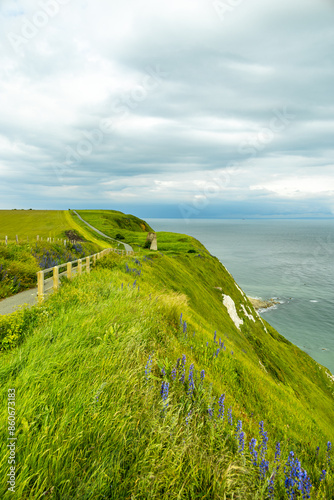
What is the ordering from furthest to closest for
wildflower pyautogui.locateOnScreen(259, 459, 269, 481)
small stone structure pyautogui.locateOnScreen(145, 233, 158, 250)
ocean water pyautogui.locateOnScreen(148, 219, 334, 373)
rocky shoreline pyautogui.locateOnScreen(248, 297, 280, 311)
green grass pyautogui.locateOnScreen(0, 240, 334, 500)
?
rocky shoreline pyautogui.locateOnScreen(248, 297, 280, 311) < ocean water pyautogui.locateOnScreen(148, 219, 334, 373) < small stone structure pyautogui.locateOnScreen(145, 233, 158, 250) < wildflower pyautogui.locateOnScreen(259, 459, 269, 481) < green grass pyautogui.locateOnScreen(0, 240, 334, 500)

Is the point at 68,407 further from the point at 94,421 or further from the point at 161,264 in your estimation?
the point at 161,264

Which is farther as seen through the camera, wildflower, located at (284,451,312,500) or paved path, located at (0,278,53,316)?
paved path, located at (0,278,53,316)

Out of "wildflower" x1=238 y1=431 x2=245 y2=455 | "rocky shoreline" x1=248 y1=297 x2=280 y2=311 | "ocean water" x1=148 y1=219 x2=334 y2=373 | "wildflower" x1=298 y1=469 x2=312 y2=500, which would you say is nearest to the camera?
"wildflower" x1=298 y1=469 x2=312 y2=500

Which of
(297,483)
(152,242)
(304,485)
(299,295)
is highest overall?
(297,483)

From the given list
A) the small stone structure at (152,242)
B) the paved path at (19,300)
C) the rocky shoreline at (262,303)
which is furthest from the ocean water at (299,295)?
the paved path at (19,300)

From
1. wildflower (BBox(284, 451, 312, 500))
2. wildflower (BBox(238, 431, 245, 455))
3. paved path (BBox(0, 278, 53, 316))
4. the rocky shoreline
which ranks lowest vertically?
the rocky shoreline

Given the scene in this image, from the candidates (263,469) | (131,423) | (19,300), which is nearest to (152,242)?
(19,300)

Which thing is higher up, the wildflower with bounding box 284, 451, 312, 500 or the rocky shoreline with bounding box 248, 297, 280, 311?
the wildflower with bounding box 284, 451, 312, 500

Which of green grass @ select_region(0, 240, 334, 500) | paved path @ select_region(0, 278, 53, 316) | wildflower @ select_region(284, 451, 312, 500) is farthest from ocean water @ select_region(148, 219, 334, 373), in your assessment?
wildflower @ select_region(284, 451, 312, 500)

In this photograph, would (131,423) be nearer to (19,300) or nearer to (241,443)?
(241,443)

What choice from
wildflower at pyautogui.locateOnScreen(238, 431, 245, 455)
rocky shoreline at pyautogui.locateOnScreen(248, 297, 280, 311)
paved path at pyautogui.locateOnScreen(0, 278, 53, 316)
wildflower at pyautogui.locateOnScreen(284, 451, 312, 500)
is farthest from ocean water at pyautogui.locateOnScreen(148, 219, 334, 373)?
wildflower at pyautogui.locateOnScreen(238, 431, 245, 455)

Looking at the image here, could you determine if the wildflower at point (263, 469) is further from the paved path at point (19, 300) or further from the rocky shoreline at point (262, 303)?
the rocky shoreline at point (262, 303)

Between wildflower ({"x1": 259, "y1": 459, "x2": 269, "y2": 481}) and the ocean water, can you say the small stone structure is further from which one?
wildflower ({"x1": 259, "y1": 459, "x2": 269, "y2": 481})

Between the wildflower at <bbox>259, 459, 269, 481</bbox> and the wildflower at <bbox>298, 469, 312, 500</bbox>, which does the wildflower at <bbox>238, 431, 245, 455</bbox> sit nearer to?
the wildflower at <bbox>259, 459, 269, 481</bbox>
